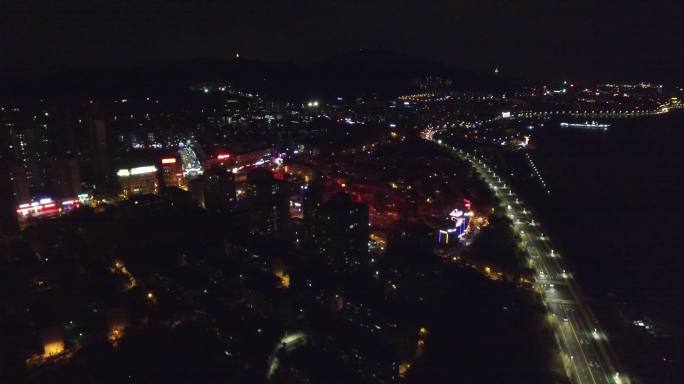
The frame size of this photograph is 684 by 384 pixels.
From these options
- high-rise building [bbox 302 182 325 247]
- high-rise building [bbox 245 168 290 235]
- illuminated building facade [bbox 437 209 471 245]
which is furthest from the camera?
high-rise building [bbox 245 168 290 235]

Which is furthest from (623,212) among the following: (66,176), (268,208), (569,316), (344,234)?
(66,176)

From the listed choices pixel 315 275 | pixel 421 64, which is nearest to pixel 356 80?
pixel 421 64

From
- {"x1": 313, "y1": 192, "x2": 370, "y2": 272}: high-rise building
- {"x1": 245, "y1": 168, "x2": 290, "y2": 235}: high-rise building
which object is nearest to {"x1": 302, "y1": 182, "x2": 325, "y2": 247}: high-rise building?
{"x1": 313, "y1": 192, "x2": 370, "y2": 272}: high-rise building

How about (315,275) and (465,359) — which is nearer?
(465,359)

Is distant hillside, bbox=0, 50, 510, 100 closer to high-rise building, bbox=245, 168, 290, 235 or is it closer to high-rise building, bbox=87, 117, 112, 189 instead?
high-rise building, bbox=87, 117, 112, 189

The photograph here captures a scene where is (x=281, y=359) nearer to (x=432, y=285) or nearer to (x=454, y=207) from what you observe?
(x=432, y=285)

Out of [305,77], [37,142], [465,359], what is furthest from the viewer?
[305,77]
